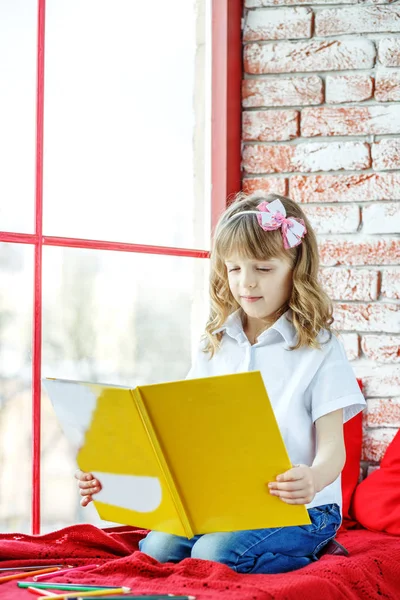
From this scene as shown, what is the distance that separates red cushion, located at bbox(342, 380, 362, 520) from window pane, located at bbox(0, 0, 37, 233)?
961 millimetres

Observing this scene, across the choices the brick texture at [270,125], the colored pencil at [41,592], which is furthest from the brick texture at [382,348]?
the colored pencil at [41,592]

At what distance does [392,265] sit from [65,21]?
3.51 feet

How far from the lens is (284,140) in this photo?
2.25 metres

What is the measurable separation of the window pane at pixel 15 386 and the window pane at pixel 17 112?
0.10 meters

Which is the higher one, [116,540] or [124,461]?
[124,461]

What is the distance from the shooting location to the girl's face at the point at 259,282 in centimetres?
176

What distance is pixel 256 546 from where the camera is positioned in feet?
5.21

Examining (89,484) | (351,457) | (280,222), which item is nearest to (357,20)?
(280,222)

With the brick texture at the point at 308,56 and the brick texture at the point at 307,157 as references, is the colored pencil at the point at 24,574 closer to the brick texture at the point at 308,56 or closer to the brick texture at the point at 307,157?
the brick texture at the point at 307,157

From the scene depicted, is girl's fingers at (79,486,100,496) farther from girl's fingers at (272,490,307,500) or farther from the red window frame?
the red window frame

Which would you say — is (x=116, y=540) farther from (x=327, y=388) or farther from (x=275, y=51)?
(x=275, y=51)

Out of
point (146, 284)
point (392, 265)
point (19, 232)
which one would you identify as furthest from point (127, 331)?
point (392, 265)

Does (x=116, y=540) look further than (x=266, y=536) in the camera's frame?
Yes

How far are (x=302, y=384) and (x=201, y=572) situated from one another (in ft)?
1.58
